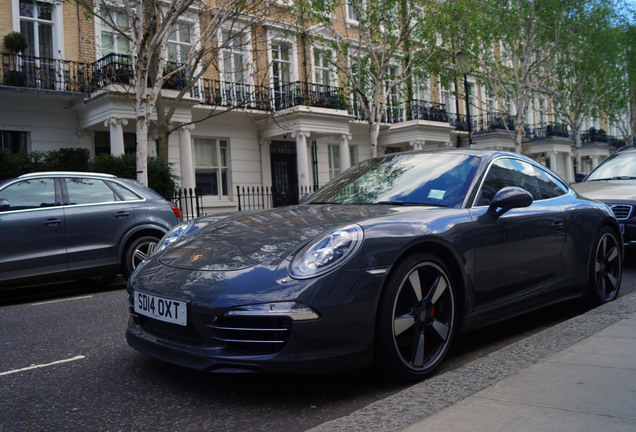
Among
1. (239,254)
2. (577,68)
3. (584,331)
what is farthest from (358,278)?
(577,68)

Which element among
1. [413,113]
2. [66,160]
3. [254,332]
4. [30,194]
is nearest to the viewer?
[254,332]

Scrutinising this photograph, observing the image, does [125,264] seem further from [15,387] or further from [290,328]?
[290,328]

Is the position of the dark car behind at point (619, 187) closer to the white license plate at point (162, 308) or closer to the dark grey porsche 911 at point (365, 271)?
the dark grey porsche 911 at point (365, 271)

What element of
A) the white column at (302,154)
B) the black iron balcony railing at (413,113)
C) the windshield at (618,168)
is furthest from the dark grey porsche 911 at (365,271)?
the black iron balcony railing at (413,113)

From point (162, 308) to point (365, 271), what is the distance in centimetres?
116

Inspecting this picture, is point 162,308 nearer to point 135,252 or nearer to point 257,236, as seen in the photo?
point 257,236

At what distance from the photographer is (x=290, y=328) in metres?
2.96

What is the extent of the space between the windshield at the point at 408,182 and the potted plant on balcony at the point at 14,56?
14030 mm

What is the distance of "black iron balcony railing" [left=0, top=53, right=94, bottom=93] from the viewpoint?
51.7ft

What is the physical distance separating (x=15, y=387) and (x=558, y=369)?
3229mm

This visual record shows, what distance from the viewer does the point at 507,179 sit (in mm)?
4570

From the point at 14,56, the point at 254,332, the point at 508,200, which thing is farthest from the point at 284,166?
the point at 254,332

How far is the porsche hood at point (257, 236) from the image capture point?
3.29 metres

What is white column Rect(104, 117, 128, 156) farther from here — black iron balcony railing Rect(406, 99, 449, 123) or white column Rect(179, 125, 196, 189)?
black iron balcony railing Rect(406, 99, 449, 123)
